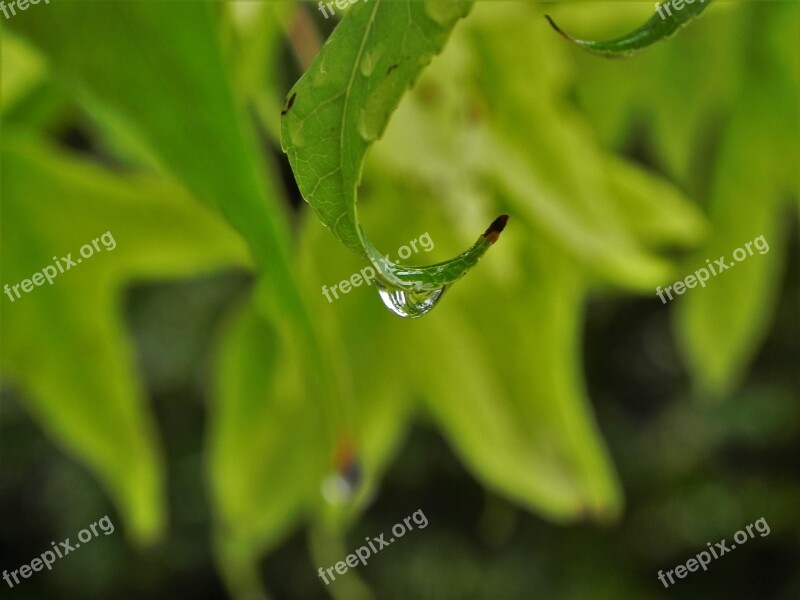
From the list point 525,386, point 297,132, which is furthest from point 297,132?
point 525,386

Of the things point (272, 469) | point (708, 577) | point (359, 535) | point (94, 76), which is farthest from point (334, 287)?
point (708, 577)

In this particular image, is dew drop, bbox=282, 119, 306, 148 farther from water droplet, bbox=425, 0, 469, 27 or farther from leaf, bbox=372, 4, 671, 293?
leaf, bbox=372, 4, 671, 293

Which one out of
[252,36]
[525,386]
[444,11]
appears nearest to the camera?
[444,11]

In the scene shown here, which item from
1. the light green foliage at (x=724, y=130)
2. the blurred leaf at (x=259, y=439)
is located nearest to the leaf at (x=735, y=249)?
the light green foliage at (x=724, y=130)

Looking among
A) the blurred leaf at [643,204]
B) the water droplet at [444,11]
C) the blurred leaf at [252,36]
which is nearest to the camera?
the water droplet at [444,11]

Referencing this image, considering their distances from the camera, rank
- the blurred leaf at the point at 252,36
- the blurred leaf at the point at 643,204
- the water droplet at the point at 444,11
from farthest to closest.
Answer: the blurred leaf at the point at 643,204, the blurred leaf at the point at 252,36, the water droplet at the point at 444,11

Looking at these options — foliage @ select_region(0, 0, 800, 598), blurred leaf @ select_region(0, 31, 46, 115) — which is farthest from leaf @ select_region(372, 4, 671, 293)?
blurred leaf @ select_region(0, 31, 46, 115)

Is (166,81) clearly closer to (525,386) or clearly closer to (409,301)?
(409,301)

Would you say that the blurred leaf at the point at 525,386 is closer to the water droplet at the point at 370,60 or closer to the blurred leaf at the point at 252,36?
the blurred leaf at the point at 252,36
